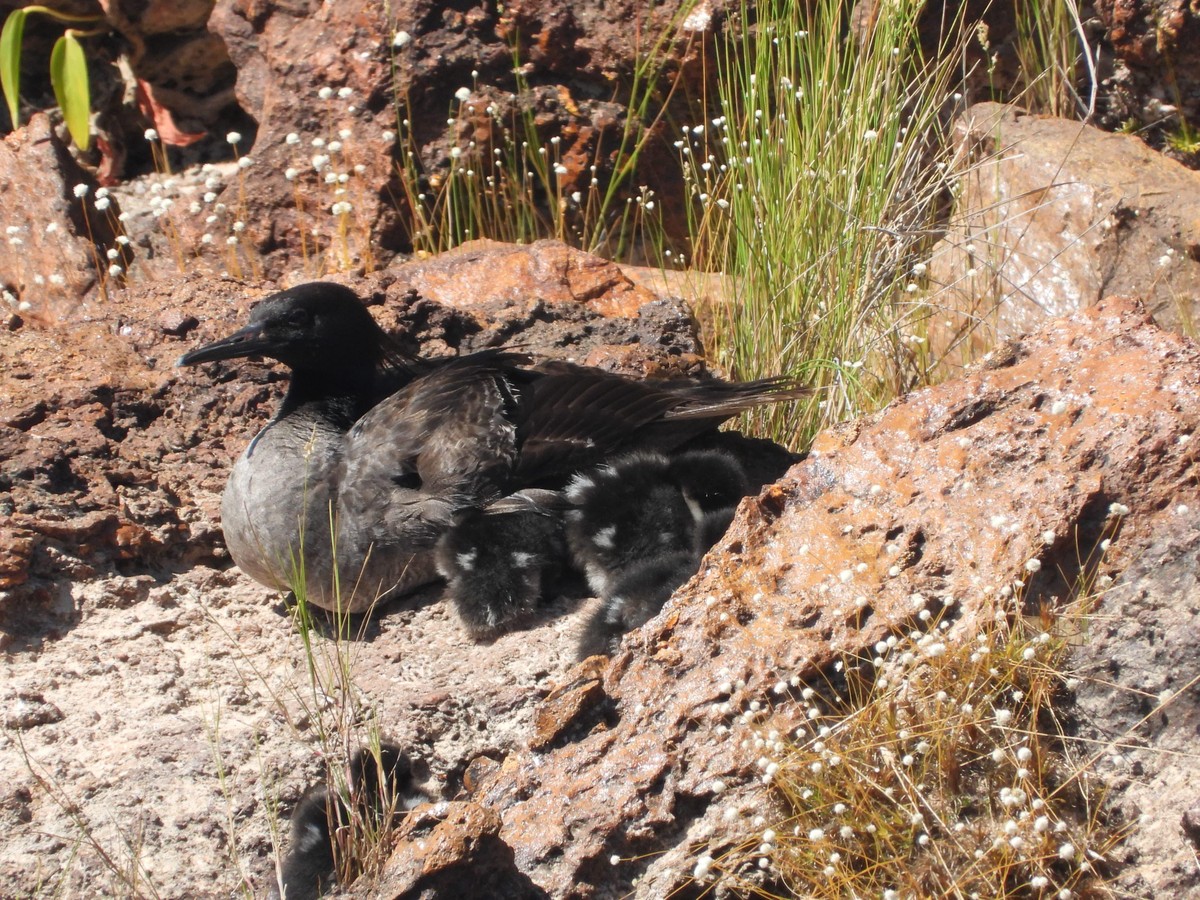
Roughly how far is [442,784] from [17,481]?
2.01 m

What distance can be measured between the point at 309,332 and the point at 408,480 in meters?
0.72

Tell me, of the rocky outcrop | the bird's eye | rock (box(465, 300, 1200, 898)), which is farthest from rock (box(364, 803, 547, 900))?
the bird's eye

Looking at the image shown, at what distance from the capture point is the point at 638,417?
521cm

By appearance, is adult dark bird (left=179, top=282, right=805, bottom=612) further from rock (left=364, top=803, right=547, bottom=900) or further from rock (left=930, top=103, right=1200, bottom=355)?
rock (left=930, top=103, right=1200, bottom=355)

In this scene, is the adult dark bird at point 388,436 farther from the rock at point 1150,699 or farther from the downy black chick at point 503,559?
the rock at point 1150,699

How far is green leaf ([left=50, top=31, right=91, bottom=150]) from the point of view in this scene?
367 cm

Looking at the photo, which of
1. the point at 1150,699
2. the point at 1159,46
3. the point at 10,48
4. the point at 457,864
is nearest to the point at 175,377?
the point at 10,48

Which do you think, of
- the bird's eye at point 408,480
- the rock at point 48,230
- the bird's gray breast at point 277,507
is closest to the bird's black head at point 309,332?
the bird's gray breast at point 277,507

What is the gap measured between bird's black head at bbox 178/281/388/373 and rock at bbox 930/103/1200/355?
2801mm

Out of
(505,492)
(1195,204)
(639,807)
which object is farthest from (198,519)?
(1195,204)

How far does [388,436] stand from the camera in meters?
5.07

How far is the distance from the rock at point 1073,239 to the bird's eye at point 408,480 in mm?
2812

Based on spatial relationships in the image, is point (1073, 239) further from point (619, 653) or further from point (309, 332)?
point (619, 653)

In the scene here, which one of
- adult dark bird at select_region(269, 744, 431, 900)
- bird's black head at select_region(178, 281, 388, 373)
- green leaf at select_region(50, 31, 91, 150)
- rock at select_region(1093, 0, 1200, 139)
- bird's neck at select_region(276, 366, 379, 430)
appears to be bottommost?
adult dark bird at select_region(269, 744, 431, 900)
